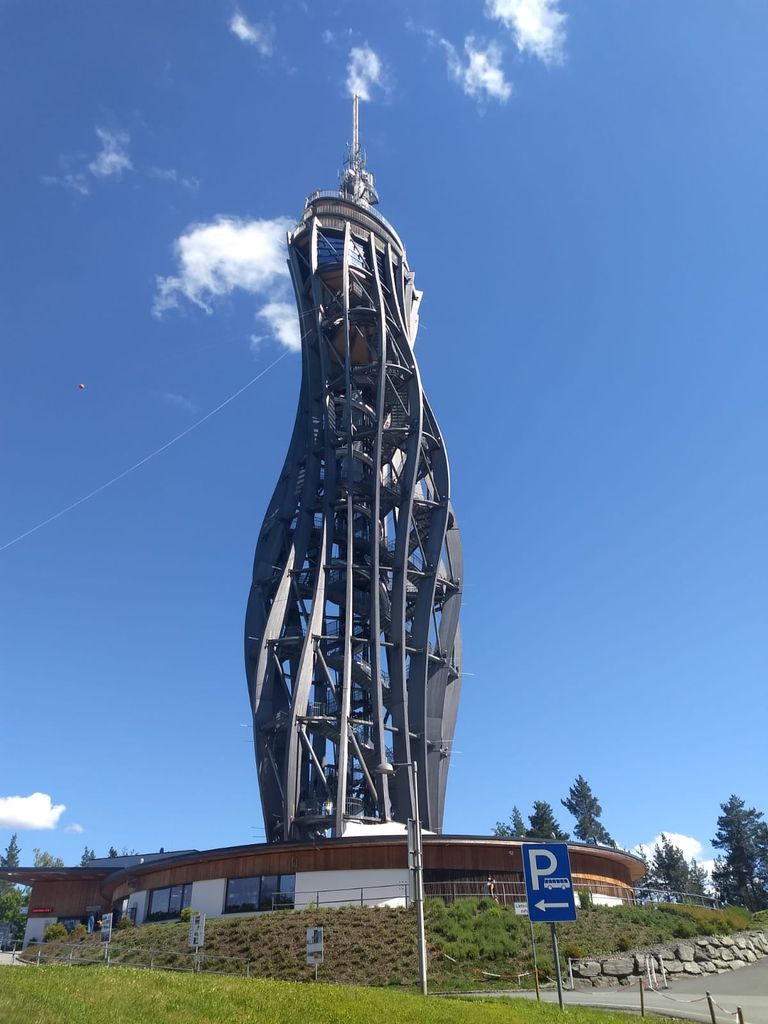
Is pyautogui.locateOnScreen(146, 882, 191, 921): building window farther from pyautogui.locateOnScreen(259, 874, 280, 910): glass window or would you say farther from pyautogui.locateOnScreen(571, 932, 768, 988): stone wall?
pyautogui.locateOnScreen(571, 932, 768, 988): stone wall

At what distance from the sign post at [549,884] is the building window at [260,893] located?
2017cm

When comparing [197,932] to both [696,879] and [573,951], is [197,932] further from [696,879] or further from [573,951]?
[696,879]

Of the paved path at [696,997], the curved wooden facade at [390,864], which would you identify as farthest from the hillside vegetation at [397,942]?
the curved wooden facade at [390,864]

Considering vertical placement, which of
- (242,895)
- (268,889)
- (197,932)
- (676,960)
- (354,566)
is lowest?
(676,960)

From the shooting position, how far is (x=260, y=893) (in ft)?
104

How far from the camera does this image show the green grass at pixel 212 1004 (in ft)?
34.1

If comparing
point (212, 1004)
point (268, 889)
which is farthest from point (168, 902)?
point (212, 1004)

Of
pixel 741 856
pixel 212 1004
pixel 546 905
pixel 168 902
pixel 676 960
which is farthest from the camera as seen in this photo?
pixel 741 856

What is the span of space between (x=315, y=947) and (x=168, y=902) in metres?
19.5

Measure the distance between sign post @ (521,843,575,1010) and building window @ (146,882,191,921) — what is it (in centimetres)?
2484

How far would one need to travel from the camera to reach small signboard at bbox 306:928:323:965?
18.0 metres

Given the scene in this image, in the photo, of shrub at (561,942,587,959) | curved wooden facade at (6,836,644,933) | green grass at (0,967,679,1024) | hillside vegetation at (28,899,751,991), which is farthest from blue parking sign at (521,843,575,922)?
curved wooden facade at (6,836,644,933)

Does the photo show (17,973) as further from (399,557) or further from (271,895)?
(399,557)

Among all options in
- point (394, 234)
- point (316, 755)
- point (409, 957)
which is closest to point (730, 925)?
point (409, 957)
